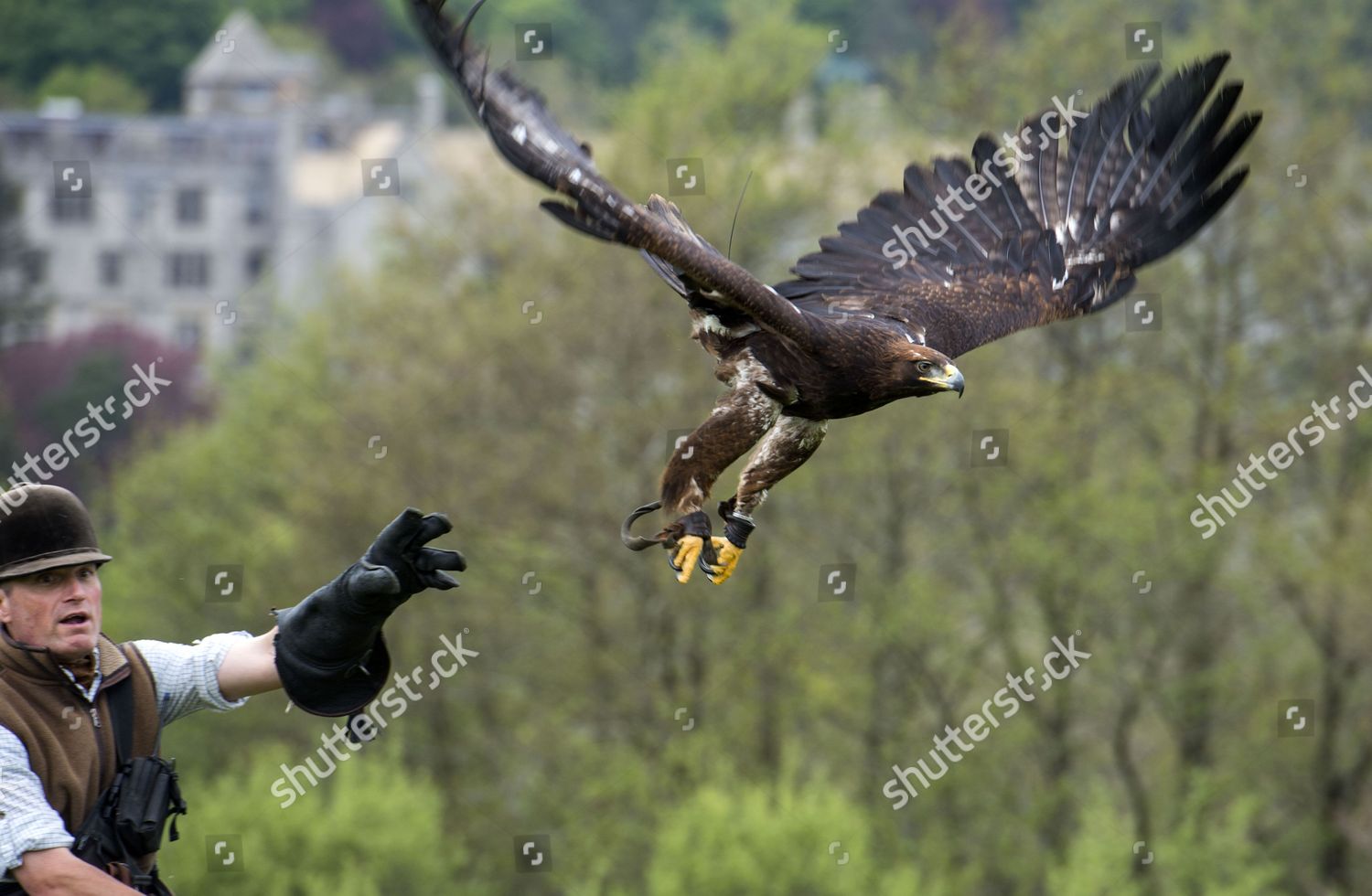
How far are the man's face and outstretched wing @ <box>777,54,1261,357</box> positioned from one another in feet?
12.2

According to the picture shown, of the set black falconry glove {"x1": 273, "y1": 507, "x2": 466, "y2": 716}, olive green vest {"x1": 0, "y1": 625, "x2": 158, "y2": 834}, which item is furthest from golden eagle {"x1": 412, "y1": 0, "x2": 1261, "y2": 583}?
olive green vest {"x1": 0, "y1": 625, "x2": 158, "y2": 834}

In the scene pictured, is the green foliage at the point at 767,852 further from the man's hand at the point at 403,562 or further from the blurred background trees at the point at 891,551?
the man's hand at the point at 403,562

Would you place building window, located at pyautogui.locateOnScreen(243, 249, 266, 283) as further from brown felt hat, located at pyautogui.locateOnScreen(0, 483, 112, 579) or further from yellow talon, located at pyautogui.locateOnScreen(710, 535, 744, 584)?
brown felt hat, located at pyautogui.locateOnScreen(0, 483, 112, 579)

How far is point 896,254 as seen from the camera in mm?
7941

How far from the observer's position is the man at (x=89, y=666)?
427cm

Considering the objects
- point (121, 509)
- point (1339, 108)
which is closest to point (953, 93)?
point (1339, 108)

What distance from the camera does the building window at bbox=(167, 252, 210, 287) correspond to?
55.9 metres

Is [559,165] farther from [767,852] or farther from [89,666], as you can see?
[767,852]

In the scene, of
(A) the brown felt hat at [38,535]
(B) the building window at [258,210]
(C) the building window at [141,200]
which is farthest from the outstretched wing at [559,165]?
(B) the building window at [258,210]

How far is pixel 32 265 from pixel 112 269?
927 cm

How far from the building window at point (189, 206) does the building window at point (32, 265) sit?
8891mm

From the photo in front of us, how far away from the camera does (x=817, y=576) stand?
24.1 meters

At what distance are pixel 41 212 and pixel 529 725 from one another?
33.7m

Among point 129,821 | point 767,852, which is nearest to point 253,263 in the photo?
point 767,852
